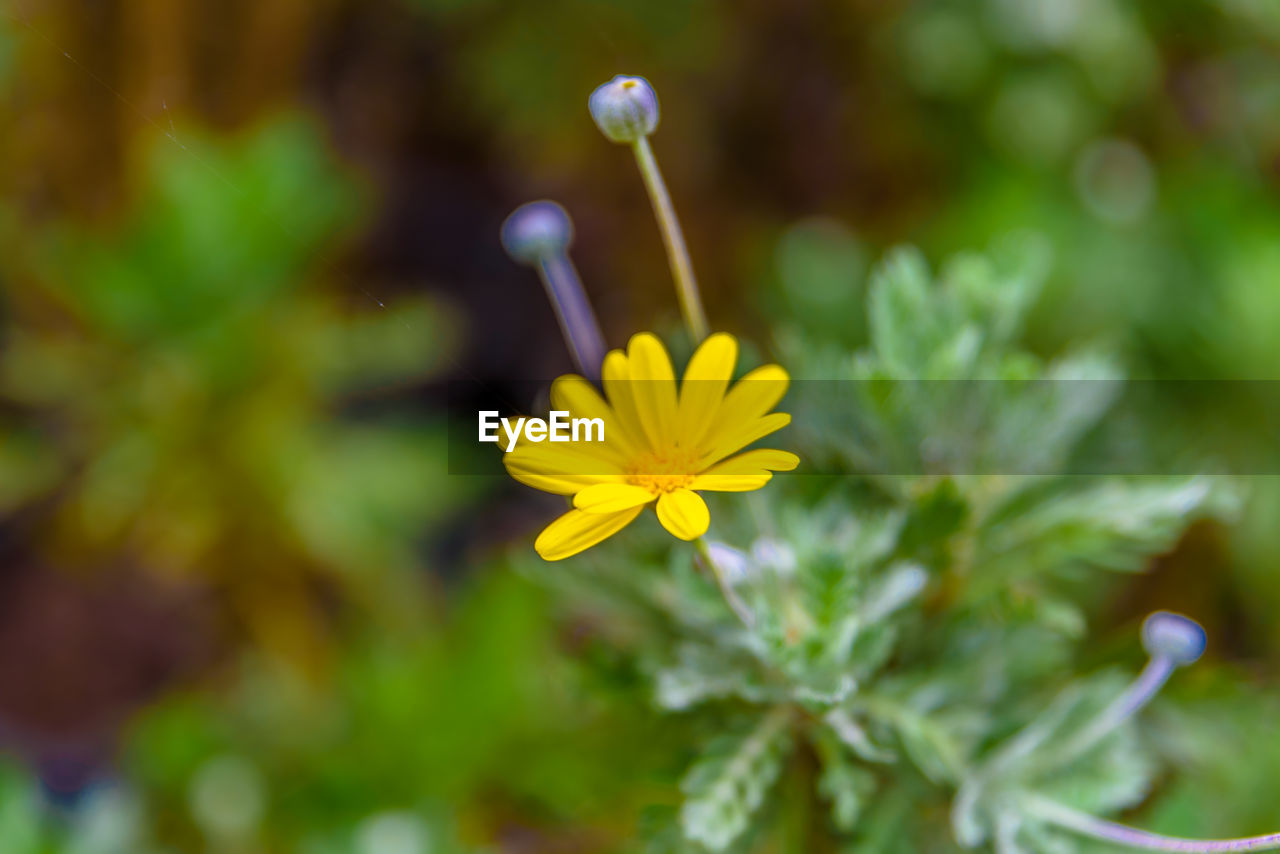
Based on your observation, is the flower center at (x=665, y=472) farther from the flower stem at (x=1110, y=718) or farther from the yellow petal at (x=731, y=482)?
the flower stem at (x=1110, y=718)

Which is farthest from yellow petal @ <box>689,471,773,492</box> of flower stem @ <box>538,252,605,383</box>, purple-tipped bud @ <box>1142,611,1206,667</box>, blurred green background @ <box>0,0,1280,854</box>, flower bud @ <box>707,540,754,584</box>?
blurred green background @ <box>0,0,1280,854</box>

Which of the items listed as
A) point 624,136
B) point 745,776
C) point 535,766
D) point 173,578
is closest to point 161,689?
point 173,578

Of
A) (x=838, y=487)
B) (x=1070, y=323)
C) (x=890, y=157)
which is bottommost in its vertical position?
(x=838, y=487)

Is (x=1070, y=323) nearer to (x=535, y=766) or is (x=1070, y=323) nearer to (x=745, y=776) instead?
(x=535, y=766)

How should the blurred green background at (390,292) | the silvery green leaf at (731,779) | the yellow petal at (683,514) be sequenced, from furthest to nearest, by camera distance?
the blurred green background at (390,292), the silvery green leaf at (731,779), the yellow petal at (683,514)

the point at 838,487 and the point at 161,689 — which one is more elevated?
the point at 161,689

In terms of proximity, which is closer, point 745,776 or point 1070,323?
point 745,776

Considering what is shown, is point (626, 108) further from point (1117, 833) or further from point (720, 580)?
point (1117, 833)

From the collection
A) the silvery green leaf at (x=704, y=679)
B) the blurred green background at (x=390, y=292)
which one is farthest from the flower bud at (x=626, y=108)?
the blurred green background at (x=390, y=292)

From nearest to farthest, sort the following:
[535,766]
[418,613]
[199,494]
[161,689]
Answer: [535,766] < [199,494] < [418,613] < [161,689]
